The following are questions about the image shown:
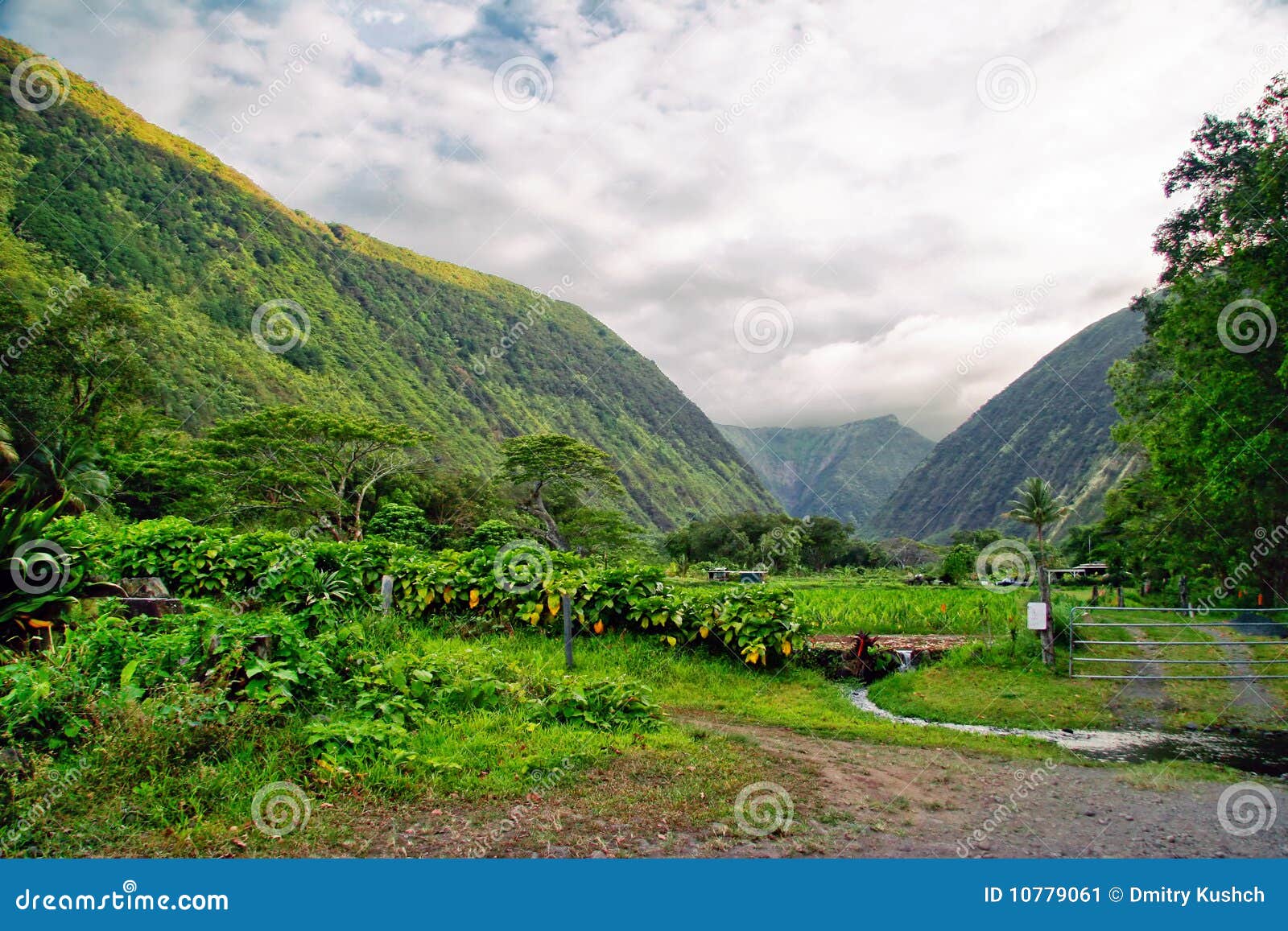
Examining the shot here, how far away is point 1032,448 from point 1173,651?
127 m

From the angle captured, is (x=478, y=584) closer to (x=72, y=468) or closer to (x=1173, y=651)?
(x=1173, y=651)

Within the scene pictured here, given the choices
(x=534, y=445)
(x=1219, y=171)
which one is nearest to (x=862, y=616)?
(x=1219, y=171)

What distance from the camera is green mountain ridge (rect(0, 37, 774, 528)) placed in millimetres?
55250

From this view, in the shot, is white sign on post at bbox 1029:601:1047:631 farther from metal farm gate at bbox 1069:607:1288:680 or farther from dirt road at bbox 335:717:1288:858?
dirt road at bbox 335:717:1288:858

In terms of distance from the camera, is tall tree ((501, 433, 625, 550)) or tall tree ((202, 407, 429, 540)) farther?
tall tree ((501, 433, 625, 550))

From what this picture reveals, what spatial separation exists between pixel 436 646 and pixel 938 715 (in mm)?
6319

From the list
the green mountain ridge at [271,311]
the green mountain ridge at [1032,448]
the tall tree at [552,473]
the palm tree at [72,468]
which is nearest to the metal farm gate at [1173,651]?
the green mountain ridge at [271,311]

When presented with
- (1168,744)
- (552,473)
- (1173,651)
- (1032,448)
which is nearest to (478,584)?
(1168,744)

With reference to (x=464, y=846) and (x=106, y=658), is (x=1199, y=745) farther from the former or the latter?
(x=106, y=658)


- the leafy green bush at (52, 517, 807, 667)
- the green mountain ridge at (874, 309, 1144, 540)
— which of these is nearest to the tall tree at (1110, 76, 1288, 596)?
the leafy green bush at (52, 517, 807, 667)

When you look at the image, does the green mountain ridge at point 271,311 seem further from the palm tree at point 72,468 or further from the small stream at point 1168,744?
the small stream at point 1168,744

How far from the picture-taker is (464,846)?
369 cm

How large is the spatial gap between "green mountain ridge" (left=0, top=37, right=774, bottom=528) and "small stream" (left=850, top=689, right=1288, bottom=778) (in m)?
16.6

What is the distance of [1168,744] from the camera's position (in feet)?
25.9
